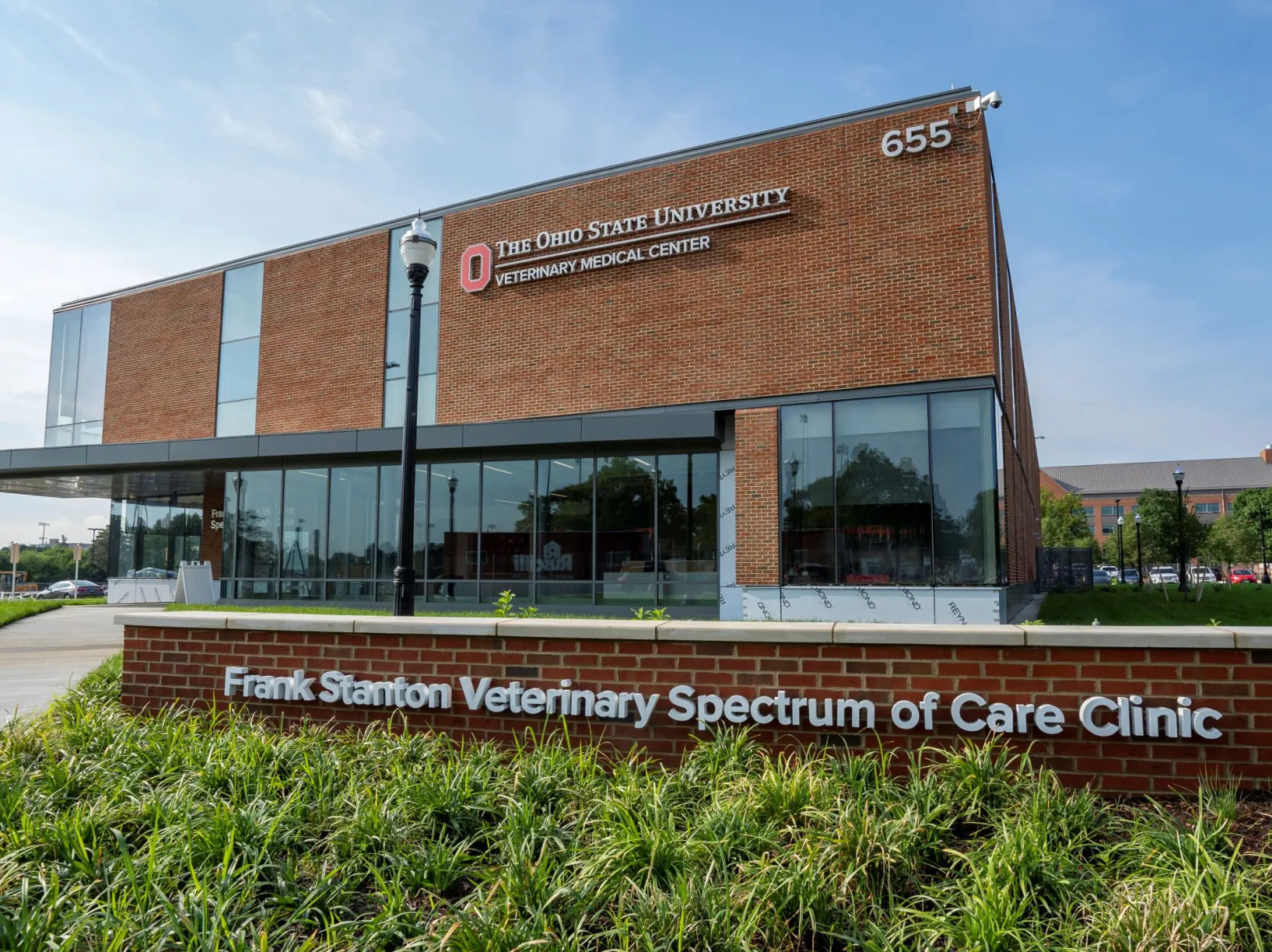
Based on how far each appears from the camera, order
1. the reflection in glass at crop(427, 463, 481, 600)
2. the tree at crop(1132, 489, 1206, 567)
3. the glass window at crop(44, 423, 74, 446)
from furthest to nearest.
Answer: the tree at crop(1132, 489, 1206, 567), the glass window at crop(44, 423, 74, 446), the reflection in glass at crop(427, 463, 481, 600)

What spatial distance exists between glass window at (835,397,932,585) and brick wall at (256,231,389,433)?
37.9 feet

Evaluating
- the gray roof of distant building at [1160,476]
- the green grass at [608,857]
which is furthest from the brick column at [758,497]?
the gray roof of distant building at [1160,476]

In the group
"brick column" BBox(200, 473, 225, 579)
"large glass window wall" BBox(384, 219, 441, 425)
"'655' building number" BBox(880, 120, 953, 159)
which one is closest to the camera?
"'655' building number" BBox(880, 120, 953, 159)

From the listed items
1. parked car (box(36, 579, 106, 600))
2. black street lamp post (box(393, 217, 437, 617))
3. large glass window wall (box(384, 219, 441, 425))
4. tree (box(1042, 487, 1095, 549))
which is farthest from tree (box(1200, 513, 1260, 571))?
parked car (box(36, 579, 106, 600))

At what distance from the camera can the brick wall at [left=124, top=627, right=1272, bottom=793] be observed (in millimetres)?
4586

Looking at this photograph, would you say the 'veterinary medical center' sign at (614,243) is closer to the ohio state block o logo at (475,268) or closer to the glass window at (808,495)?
the ohio state block o logo at (475,268)

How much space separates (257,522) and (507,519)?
7635 millimetres

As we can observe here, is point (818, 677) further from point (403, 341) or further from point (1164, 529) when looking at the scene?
point (1164, 529)

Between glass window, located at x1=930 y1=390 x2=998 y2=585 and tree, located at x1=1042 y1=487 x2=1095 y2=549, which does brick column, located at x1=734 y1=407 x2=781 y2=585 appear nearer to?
glass window, located at x1=930 y1=390 x2=998 y2=585

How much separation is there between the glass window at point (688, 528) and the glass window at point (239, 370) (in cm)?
1239

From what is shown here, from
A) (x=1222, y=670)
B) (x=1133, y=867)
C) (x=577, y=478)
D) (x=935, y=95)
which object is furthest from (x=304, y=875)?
(x=935, y=95)

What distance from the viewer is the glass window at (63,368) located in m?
27.2

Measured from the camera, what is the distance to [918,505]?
15438 mm

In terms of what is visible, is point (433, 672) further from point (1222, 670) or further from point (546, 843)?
point (1222, 670)
